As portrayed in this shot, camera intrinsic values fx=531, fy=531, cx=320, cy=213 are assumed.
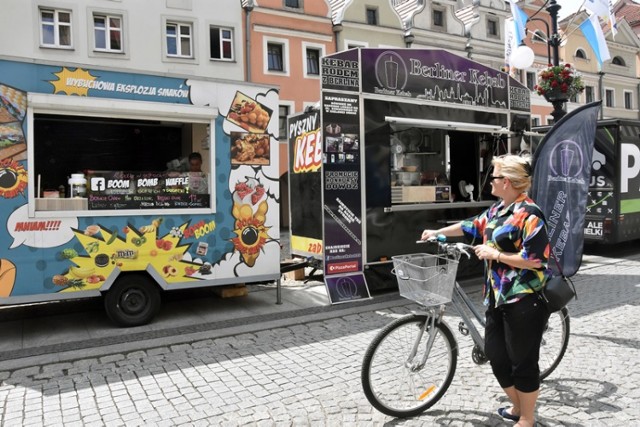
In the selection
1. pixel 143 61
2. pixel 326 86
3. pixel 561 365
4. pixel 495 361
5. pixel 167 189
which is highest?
pixel 143 61

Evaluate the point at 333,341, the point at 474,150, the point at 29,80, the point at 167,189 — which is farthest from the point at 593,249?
the point at 29,80

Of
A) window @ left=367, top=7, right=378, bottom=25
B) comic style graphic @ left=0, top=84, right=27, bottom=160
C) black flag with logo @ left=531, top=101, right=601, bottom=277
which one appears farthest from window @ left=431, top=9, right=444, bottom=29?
comic style graphic @ left=0, top=84, right=27, bottom=160

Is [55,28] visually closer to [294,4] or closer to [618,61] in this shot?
[294,4]

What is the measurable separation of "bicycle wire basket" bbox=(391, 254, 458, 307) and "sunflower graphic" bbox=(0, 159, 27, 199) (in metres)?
4.18

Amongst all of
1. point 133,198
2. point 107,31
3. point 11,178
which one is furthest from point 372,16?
point 11,178

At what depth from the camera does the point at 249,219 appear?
6.78 metres

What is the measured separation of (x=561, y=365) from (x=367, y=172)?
393 cm

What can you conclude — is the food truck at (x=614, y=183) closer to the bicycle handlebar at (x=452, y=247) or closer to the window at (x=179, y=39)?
the bicycle handlebar at (x=452, y=247)

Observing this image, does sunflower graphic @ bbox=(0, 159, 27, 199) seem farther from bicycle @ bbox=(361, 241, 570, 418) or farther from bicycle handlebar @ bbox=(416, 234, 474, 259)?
bicycle handlebar @ bbox=(416, 234, 474, 259)

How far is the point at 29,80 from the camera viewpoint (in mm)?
5527

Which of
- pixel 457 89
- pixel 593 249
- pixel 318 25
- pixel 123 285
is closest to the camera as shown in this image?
pixel 123 285

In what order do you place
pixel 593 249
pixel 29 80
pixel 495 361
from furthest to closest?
1. pixel 593 249
2. pixel 29 80
3. pixel 495 361

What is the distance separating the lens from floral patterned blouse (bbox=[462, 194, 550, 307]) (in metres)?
3.10

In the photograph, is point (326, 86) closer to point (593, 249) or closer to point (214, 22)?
point (593, 249)
